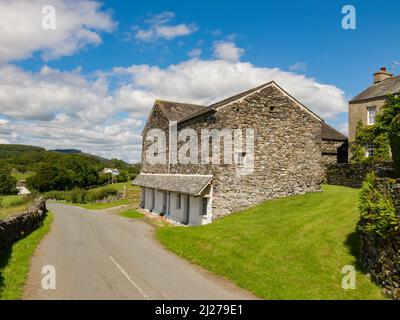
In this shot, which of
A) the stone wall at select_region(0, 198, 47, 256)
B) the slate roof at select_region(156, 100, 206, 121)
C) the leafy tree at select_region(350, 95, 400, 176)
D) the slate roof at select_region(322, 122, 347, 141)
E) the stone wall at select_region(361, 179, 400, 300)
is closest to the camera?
the stone wall at select_region(361, 179, 400, 300)

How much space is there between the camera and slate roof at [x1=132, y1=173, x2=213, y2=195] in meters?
25.5

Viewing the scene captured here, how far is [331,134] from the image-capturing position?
39.9 m

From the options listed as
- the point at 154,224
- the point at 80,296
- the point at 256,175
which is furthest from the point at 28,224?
the point at 256,175

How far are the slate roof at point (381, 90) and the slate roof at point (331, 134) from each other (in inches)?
156

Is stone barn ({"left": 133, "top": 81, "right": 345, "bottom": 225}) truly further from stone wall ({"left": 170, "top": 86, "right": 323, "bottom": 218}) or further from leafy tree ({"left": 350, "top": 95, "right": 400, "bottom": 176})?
leafy tree ({"left": 350, "top": 95, "right": 400, "bottom": 176})

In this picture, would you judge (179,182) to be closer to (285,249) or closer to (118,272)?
(285,249)

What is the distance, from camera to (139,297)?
37.2ft

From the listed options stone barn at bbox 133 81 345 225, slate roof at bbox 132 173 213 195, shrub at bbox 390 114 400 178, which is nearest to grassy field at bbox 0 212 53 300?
slate roof at bbox 132 173 213 195

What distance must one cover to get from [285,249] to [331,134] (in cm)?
2738

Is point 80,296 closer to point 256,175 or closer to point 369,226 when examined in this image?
point 369,226

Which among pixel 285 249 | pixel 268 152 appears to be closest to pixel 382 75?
pixel 268 152

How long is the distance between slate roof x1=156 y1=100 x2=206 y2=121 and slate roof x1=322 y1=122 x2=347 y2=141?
47.9 ft

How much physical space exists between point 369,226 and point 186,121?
66.6ft

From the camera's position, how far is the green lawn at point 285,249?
12062 millimetres
